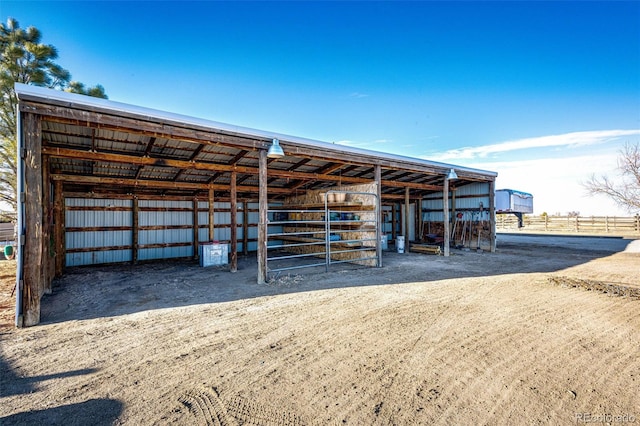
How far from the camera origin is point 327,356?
2.75 metres

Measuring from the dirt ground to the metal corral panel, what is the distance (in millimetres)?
3975

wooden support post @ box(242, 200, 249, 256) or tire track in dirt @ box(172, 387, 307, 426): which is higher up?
wooden support post @ box(242, 200, 249, 256)

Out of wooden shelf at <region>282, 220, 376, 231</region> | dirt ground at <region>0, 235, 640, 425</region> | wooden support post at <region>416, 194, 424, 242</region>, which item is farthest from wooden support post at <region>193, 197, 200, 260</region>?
wooden support post at <region>416, 194, 424, 242</region>

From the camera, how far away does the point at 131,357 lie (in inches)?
107

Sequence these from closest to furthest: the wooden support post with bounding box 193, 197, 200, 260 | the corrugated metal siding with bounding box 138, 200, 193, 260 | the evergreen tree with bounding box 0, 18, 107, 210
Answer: the evergreen tree with bounding box 0, 18, 107, 210
the corrugated metal siding with bounding box 138, 200, 193, 260
the wooden support post with bounding box 193, 197, 200, 260

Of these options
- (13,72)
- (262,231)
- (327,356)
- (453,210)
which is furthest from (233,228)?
(453,210)

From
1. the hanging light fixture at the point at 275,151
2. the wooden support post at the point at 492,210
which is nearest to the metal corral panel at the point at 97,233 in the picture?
the hanging light fixture at the point at 275,151

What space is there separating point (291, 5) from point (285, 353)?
8251 mm

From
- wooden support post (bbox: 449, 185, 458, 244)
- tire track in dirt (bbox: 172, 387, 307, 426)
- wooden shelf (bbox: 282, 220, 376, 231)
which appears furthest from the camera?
wooden support post (bbox: 449, 185, 458, 244)

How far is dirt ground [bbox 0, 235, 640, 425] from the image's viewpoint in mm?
1956

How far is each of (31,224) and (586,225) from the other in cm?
2960

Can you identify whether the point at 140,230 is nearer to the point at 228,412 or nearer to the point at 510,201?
the point at 228,412

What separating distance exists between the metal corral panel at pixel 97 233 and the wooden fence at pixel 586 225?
2522 centimetres

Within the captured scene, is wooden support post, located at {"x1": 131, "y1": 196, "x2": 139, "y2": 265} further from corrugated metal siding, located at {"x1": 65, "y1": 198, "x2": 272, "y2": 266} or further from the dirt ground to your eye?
the dirt ground
